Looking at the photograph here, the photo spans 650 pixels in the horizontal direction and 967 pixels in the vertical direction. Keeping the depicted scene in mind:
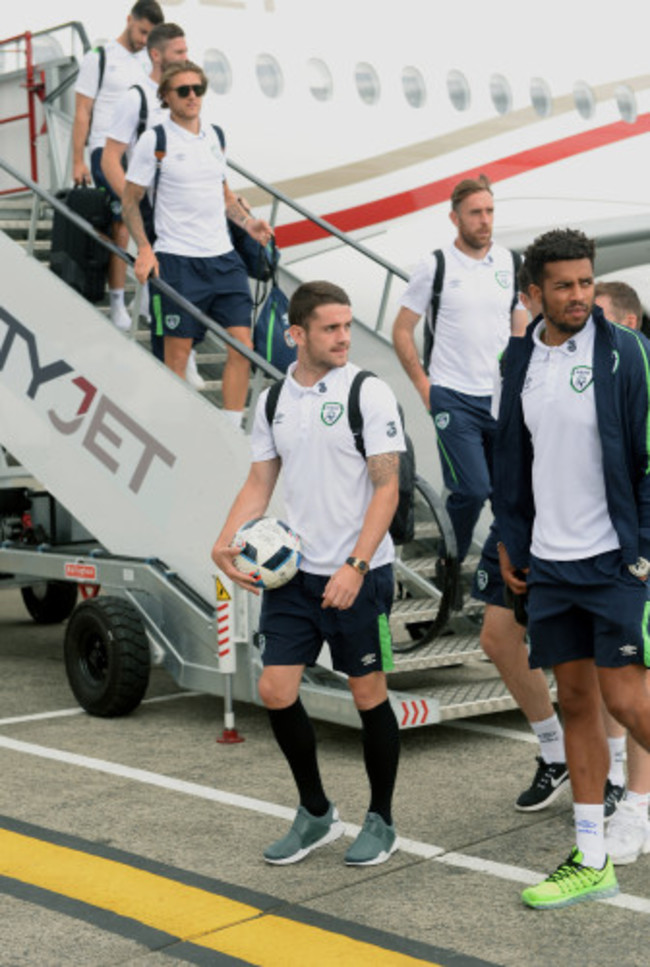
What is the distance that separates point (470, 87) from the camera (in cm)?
1300

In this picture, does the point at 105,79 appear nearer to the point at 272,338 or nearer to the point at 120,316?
the point at 120,316

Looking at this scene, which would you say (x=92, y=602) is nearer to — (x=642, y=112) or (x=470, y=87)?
(x=470, y=87)

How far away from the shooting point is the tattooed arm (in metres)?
4.36

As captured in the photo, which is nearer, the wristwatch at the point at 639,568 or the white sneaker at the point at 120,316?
the wristwatch at the point at 639,568

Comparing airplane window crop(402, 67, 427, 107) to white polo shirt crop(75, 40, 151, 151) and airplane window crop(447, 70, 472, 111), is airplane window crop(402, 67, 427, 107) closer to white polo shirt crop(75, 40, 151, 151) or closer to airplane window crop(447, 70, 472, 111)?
airplane window crop(447, 70, 472, 111)

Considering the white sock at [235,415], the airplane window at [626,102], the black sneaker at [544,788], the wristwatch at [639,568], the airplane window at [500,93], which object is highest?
the airplane window at [626,102]

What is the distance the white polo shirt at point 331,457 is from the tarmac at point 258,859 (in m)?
0.98

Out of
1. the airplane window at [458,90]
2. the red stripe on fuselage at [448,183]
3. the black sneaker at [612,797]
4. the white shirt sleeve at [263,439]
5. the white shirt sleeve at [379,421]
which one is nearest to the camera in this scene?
the white shirt sleeve at [379,421]

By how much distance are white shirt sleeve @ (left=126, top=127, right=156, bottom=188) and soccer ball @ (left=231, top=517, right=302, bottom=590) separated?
2.79 meters

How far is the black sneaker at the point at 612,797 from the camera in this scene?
5004 millimetres

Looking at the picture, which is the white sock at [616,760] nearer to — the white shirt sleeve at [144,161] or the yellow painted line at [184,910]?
the yellow painted line at [184,910]

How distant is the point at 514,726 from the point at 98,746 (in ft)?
5.81

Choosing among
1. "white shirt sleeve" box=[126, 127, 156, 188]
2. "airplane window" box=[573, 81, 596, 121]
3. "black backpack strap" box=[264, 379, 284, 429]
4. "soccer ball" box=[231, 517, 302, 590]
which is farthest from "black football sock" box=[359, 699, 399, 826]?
"airplane window" box=[573, 81, 596, 121]

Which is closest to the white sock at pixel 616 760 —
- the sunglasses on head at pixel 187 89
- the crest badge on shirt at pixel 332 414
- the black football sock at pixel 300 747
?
the black football sock at pixel 300 747
